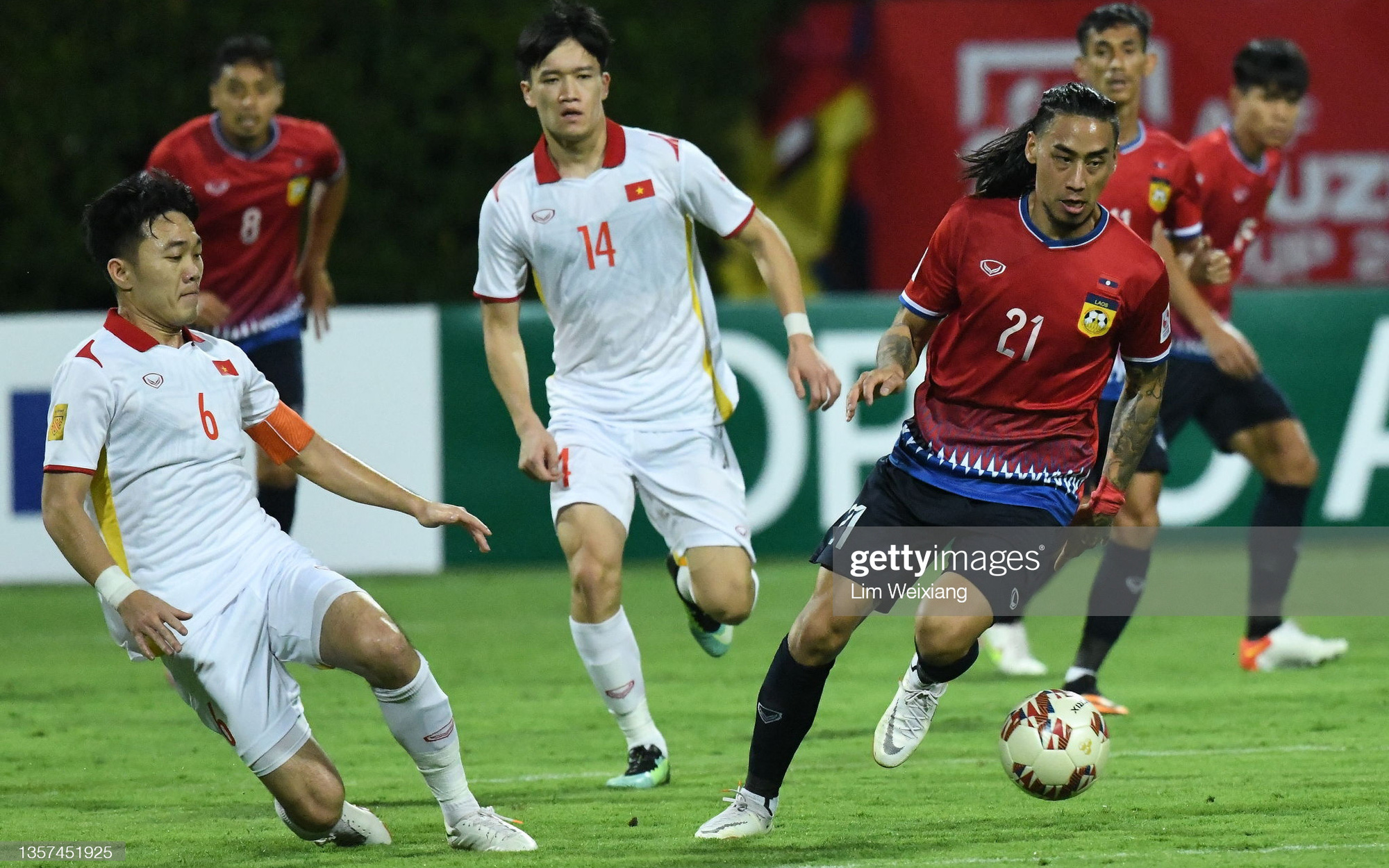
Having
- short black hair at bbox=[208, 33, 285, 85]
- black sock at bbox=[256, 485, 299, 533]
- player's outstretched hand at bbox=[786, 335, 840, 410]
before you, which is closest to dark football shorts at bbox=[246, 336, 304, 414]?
black sock at bbox=[256, 485, 299, 533]

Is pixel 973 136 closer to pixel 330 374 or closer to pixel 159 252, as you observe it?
pixel 330 374

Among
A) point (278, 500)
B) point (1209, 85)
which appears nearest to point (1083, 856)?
point (278, 500)

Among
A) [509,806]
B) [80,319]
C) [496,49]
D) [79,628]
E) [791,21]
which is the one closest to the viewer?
[509,806]

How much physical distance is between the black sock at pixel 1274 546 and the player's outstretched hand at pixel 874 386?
3.81 metres

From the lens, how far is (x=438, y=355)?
1177 centimetres

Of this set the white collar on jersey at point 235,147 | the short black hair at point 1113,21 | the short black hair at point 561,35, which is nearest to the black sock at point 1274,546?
the short black hair at point 1113,21

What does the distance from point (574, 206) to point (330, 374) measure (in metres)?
5.24

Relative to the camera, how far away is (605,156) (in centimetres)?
671

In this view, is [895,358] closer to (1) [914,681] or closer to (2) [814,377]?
(2) [814,377]

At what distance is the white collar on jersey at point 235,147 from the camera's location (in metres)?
8.73

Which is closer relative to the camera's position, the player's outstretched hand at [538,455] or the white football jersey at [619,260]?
the player's outstretched hand at [538,455]

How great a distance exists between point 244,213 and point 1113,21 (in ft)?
12.3

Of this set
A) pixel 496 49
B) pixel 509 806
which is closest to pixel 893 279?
pixel 496 49

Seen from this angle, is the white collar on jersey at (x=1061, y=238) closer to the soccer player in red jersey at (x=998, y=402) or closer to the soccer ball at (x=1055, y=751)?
the soccer player in red jersey at (x=998, y=402)
